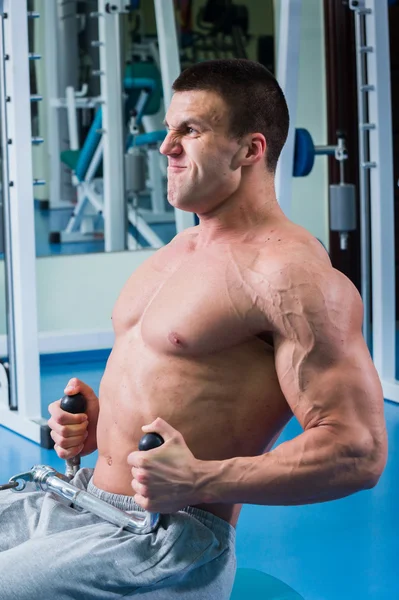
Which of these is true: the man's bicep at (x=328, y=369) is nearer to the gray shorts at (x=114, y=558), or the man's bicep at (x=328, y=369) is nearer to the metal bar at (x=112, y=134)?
the gray shorts at (x=114, y=558)

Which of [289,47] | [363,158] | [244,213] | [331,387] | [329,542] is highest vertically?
[289,47]

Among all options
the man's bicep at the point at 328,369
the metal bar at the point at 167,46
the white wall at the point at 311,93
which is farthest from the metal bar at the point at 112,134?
the man's bicep at the point at 328,369

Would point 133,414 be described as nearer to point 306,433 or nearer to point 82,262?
point 306,433

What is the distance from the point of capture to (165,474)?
1.37 metres

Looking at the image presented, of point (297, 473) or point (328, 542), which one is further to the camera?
point (328, 542)

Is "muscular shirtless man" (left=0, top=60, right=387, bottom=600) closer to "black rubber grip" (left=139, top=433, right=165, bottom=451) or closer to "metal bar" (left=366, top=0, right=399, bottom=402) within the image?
"black rubber grip" (left=139, top=433, right=165, bottom=451)

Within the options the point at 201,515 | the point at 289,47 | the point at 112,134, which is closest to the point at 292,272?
the point at 201,515

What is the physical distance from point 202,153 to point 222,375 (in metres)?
0.36

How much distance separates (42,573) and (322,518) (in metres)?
1.61

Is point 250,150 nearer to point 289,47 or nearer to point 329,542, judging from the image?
point 329,542

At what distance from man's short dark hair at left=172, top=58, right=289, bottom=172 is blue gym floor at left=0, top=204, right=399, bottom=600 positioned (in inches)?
49.2

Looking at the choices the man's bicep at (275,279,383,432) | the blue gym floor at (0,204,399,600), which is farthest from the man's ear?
the blue gym floor at (0,204,399,600)

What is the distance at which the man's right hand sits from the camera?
5.74 ft

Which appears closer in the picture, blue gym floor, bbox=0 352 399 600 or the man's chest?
the man's chest
